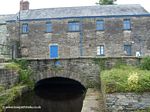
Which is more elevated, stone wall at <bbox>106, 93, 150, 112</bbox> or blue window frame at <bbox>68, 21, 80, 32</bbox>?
blue window frame at <bbox>68, 21, 80, 32</bbox>

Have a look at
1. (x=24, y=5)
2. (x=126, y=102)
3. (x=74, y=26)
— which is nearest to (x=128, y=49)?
(x=74, y=26)

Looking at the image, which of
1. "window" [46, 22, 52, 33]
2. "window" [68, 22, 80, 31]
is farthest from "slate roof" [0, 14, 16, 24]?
"window" [68, 22, 80, 31]

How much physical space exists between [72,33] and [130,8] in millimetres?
6884

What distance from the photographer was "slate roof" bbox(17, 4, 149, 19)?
30241 mm

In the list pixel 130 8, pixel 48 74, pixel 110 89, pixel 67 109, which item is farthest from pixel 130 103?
pixel 130 8

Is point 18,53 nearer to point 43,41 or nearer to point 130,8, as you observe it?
point 43,41

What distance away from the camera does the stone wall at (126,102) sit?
9.30 metres

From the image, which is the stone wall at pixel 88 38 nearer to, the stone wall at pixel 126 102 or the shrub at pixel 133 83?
the shrub at pixel 133 83

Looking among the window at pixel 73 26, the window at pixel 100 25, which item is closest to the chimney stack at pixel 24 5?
the window at pixel 73 26

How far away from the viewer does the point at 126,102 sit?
935 cm

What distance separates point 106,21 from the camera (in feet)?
97.2

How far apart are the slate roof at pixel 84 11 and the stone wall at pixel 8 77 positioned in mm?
15164

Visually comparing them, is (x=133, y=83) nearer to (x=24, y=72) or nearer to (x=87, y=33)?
(x=24, y=72)

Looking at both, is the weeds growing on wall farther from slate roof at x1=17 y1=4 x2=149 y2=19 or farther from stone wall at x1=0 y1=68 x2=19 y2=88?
slate roof at x1=17 y1=4 x2=149 y2=19
